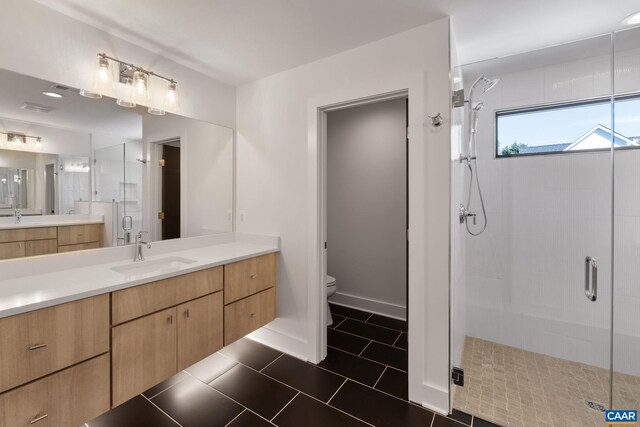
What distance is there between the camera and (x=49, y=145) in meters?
1.68

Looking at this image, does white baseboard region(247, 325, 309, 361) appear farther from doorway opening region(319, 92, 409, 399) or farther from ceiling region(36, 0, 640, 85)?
ceiling region(36, 0, 640, 85)

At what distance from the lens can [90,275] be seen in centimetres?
152

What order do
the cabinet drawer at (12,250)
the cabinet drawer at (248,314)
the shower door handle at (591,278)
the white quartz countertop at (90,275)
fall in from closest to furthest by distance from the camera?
the white quartz countertop at (90,275) < the cabinet drawer at (12,250) < the shower door handle at (591,278) < the cabinet drawer at (248,314)

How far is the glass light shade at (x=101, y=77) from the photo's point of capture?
5.72 ft

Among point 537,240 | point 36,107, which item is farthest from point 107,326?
point 537,240

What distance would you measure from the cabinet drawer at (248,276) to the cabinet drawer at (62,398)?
773mm

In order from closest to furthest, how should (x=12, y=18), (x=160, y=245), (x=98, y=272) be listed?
(x=12, y=18)
(x=98, y=272)
(x=160, y=245)

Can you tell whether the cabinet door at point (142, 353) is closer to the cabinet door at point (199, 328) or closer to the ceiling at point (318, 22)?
the cabinet door at point (199, 328)

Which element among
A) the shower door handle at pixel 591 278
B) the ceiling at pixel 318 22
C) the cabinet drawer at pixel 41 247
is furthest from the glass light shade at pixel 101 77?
the shower door handle at pixel 591 278

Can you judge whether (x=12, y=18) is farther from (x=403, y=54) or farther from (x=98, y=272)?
(x=403, y=54)

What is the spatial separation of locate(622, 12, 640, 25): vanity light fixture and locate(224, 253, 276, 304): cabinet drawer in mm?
2827

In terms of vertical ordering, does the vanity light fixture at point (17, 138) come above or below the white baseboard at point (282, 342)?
above

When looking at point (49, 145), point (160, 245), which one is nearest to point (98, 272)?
point (160, 245)

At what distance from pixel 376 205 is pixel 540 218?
4.76 feet
